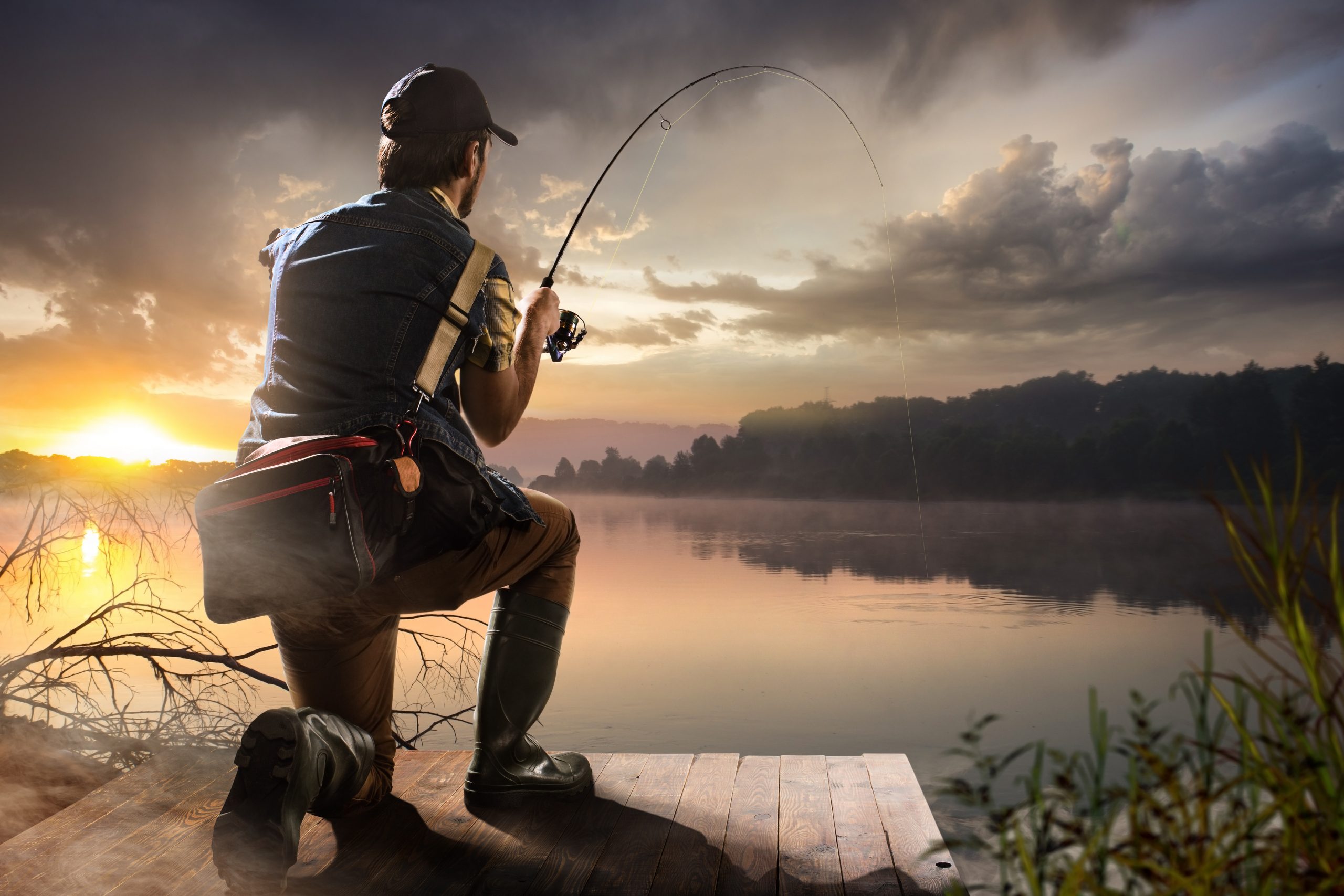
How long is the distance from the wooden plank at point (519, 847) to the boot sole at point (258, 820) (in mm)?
274

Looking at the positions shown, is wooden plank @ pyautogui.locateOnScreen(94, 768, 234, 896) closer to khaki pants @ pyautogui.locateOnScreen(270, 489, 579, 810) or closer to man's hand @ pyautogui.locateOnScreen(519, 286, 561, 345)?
khaki pants @ pyautogui.locateOnScreen(270, 489, 579, 810)

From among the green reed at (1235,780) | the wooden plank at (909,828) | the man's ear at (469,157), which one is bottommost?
the wooden plank at (909,828)

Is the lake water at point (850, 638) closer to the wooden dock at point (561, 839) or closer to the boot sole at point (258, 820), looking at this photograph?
the wooden dock at point (561, 839)

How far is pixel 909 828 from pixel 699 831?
406 mm

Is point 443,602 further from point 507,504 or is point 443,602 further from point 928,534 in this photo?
point 928,534

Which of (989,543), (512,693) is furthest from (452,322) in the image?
(989,543)

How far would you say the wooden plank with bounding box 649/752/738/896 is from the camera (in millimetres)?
1586

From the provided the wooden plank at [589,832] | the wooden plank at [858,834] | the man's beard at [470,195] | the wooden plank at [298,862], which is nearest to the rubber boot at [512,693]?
the wooden plank at [589,832]

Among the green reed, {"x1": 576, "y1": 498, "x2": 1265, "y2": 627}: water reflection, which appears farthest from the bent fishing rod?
{"x1": 576, "y1": 498, "x2": 1265, "y2": 627}: water reflection

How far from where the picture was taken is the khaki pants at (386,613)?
1.72 metres

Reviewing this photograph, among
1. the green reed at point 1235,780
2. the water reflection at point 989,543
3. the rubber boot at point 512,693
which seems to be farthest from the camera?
the water reflection at point 989,543

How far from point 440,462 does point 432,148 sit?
24.2 inches

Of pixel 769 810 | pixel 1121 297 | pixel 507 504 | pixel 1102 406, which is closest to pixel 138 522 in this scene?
pixel 507 504

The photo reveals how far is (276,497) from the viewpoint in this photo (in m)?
1.45
